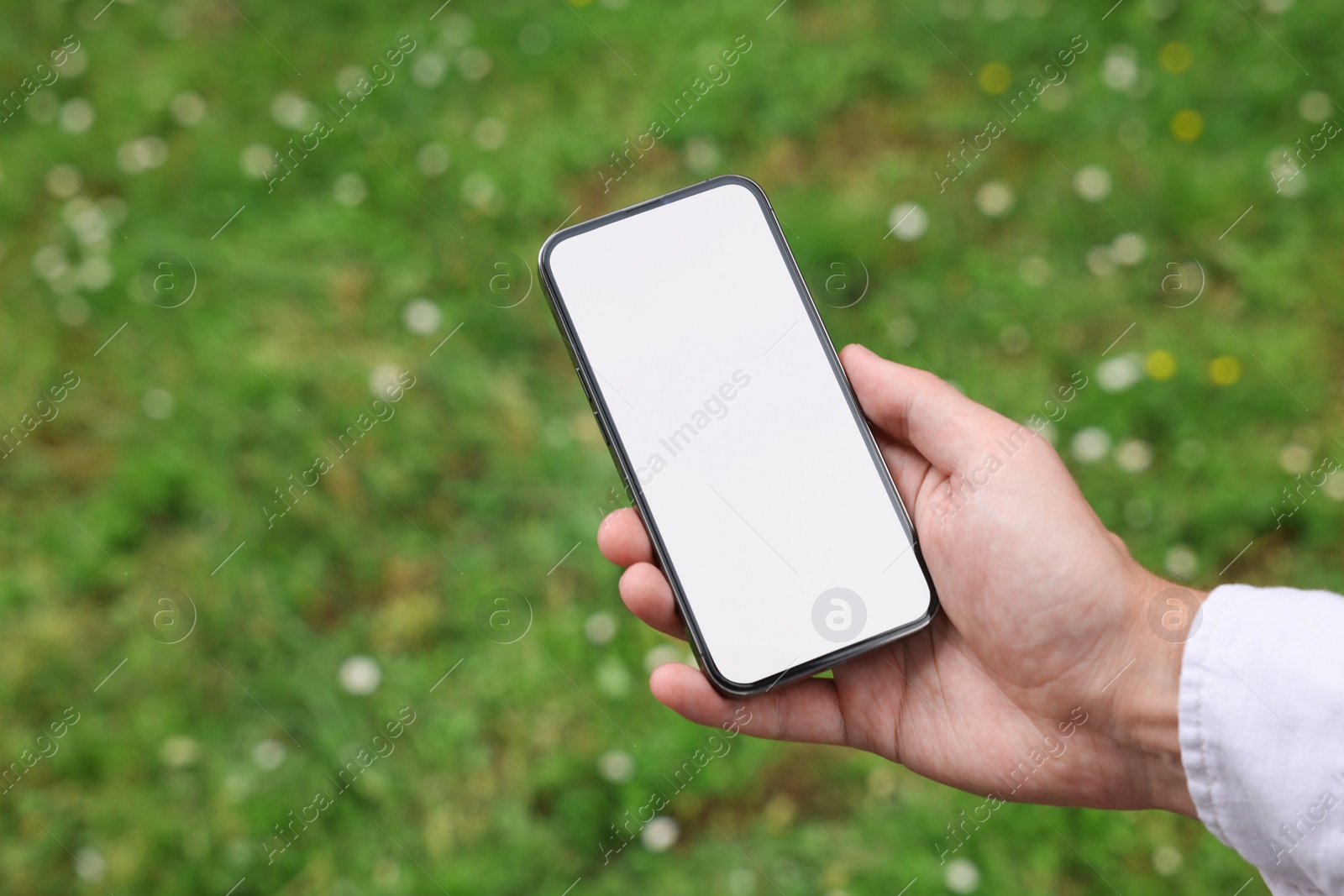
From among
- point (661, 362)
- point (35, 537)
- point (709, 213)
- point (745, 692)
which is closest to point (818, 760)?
point (745, 692)

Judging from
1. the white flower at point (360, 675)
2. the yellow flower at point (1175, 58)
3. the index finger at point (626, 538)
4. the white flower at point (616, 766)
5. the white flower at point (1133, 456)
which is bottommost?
the white flower at point (1133, 456)

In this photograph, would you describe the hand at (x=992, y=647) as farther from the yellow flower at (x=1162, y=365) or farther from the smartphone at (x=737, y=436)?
the yellow flower at (x=1162, y=365)

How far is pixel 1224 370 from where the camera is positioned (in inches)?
107

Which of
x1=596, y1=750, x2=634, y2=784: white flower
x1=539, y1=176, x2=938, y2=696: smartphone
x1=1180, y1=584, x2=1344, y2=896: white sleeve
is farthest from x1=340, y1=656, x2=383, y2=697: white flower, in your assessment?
x1=1180, y1=584, x2=1344, y2=896: white sleeve

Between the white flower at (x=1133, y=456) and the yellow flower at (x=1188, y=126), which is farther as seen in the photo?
the yellow flower at (x=1188, y=126)

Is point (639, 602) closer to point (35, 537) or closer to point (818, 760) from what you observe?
point (818, 760)

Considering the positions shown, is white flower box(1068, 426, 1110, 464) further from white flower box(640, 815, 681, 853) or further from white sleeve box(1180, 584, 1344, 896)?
white flower box(640, 815, 681, 853)

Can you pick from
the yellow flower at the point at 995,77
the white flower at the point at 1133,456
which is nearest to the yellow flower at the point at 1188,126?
the yellow flower at the point at 995,77

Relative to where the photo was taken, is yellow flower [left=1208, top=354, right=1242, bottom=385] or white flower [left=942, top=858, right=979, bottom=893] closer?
white flower [left=942, top=858, right=979, bottom=893]

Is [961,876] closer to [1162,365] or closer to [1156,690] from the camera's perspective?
[1156,690]

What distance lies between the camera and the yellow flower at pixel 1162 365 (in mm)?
2707

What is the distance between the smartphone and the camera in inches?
73.4

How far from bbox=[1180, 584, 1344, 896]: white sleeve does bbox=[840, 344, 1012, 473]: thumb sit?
0.52m

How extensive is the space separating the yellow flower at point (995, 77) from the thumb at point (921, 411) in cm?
169
